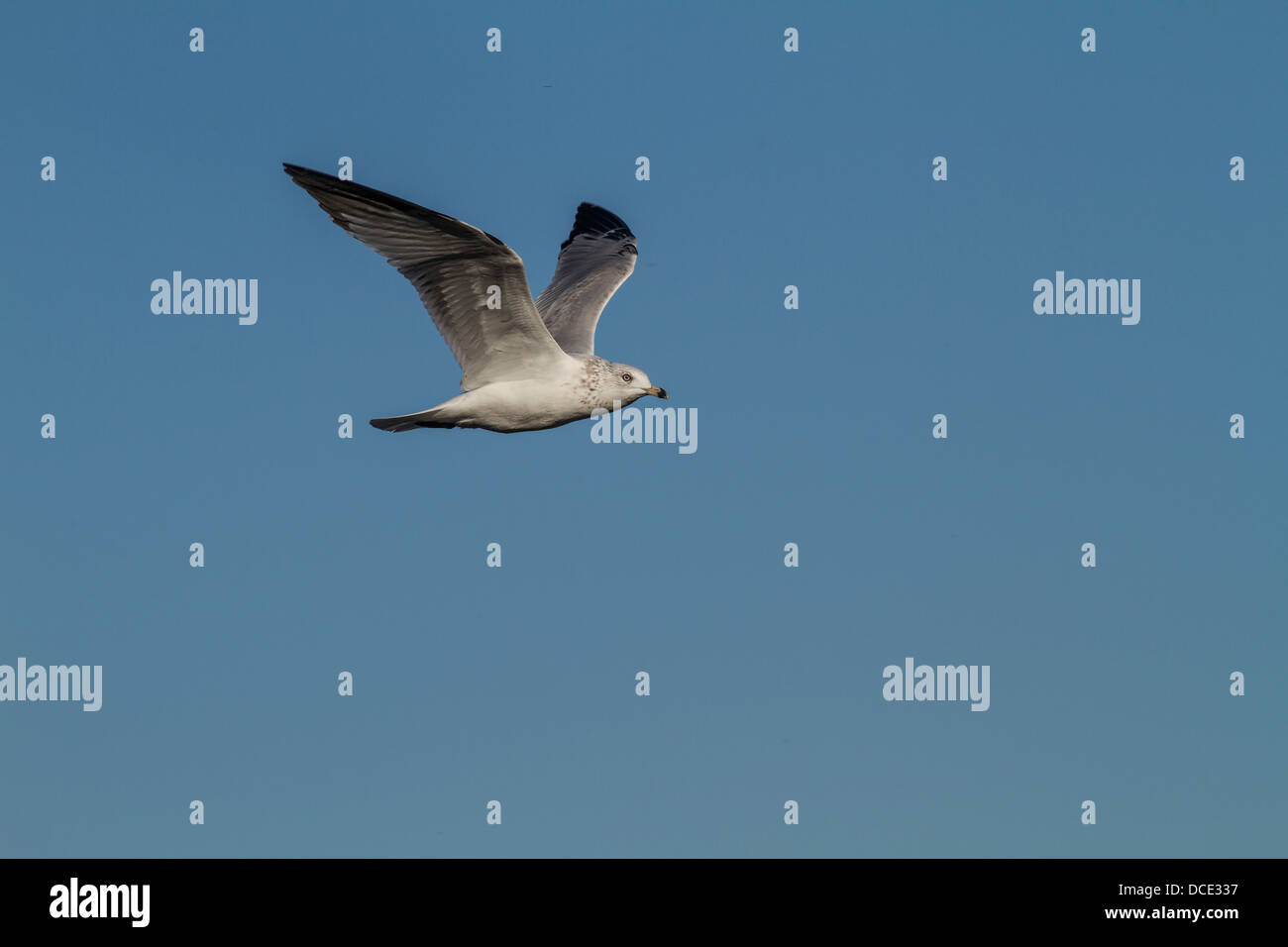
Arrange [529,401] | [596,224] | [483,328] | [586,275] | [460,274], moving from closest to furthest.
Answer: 1. [460,274]
2. [483,328]
3. [529,401]
4. [586,275]
5. [596,224]

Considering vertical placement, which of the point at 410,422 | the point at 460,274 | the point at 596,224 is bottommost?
the point at 410,422

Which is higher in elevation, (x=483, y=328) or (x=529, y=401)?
(x=483, y=328)

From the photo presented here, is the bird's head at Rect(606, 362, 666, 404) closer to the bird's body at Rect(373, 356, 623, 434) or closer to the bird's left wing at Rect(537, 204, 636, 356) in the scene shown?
the bird's body at Rect(373, 356, 623, 434)

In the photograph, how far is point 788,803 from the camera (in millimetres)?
18312

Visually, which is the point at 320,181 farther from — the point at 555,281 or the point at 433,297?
the point at 555,281

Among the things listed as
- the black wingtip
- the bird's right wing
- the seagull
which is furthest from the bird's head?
the black wingtip

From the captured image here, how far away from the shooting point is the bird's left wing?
49.9 ft

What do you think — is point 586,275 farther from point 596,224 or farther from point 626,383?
point 626,383

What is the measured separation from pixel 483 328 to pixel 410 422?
1.08m

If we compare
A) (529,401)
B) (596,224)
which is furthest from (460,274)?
(596,224)

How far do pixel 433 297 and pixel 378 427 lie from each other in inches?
50.1

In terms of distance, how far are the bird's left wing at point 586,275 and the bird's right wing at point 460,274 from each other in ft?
4.24

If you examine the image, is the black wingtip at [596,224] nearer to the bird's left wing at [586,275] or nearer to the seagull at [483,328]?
the bird's left wing at [586,275]

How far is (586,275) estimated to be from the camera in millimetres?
16516
